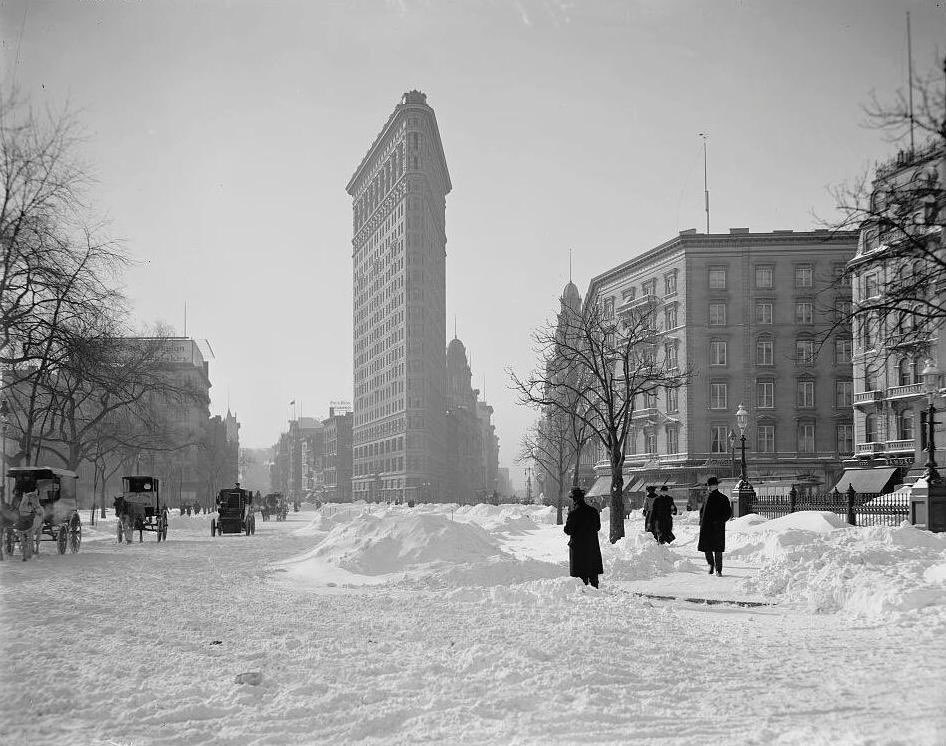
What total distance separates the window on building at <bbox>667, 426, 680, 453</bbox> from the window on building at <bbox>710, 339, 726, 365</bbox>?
6181 millimetres

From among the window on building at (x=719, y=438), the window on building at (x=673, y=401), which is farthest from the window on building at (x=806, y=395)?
the window on building at (x=673, y=401)

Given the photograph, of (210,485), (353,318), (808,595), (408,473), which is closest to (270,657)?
(808,595)

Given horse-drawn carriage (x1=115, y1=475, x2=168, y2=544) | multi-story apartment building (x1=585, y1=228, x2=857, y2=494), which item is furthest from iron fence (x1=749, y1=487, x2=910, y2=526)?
multi-story apartment building (x1=585, y1=228, x2=857, y2=494)

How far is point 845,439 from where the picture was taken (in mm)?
67375

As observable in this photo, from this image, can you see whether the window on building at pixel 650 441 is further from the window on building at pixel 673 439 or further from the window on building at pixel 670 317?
the window on building at pixel 670 317

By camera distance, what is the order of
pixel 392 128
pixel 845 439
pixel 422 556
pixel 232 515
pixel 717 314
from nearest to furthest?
pixel 422 556, pixel 232 515, pixel 845 439, pixel 717 314, pixel 392 128

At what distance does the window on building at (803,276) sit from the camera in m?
68.9

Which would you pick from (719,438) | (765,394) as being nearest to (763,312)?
(765,394)

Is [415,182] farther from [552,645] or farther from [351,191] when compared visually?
[552,645]

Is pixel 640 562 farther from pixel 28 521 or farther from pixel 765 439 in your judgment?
pixel 765 439

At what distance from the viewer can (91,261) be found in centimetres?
2122

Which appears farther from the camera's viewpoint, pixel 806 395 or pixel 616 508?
pixel 806 395

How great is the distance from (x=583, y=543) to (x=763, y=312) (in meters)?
60.1

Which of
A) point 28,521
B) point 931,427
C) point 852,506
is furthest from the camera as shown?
point 852,506
